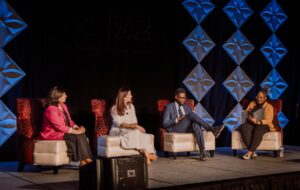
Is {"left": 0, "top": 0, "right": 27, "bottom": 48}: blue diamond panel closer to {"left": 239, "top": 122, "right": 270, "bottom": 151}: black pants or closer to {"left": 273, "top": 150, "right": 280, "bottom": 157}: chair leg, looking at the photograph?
{"left": 239, "top": 122, "right": 270, "bottom": 151}: black pants

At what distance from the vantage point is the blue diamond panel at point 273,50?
8375mm

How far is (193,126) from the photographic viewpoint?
6176 mm

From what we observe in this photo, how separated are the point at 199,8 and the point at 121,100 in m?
2.72

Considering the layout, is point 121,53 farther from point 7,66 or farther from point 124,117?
point 7,66

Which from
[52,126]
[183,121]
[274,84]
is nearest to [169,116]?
[183,121]

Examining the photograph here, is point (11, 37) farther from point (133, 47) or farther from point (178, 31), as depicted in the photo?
point (178, 31)

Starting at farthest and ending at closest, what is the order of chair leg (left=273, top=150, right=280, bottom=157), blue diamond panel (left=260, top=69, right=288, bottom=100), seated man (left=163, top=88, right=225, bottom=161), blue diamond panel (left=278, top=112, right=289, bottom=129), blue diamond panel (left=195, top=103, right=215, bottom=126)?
blue diamond panel (left=278, top=112, right=289, bottom=129), blue diamond panel (left=260, top=69, right=288, bottom=100), blue diamond panel (left=195, top=103, right=215, bottom=126), chair leg (left=273, top=150, right=280, bottom=157), seated man (left=163, top=88, right=225, bottom=161)

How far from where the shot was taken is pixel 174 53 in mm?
7336

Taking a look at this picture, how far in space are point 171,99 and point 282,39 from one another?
2.75m

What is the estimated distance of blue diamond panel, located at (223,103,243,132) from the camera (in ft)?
26.1

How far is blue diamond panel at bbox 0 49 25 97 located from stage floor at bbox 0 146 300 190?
0.99m

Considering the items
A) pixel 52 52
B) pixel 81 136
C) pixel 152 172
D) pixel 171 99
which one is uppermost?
pixel 52 52

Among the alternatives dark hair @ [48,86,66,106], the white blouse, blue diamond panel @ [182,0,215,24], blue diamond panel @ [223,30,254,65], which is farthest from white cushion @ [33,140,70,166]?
blue diamond panel @ [223,30,254,65]

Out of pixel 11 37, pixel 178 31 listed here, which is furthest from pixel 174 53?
pixel 11 37
